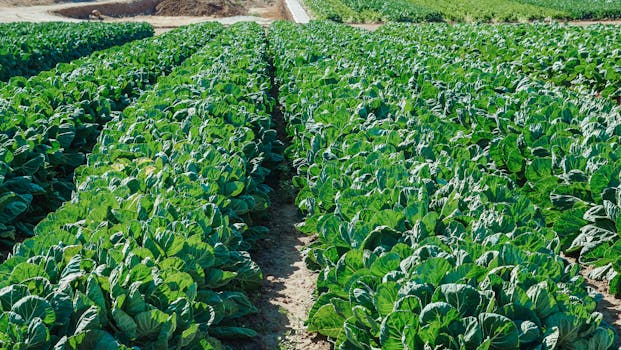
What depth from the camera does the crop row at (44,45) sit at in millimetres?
14914

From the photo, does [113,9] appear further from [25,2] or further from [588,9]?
[588,9]

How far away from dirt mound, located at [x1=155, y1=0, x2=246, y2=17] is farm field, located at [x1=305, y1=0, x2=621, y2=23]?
47.7ft

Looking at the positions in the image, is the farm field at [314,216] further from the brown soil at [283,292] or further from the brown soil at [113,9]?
the brown soil at [113,9]

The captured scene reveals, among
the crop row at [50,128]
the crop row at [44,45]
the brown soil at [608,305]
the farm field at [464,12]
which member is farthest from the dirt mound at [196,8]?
the brown soil at [608,305]

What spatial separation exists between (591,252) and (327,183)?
8.50ft

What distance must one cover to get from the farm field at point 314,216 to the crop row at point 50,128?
3 cm

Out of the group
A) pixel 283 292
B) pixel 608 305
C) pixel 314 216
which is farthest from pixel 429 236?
pixel 608 305

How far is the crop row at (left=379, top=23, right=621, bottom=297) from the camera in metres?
5.25

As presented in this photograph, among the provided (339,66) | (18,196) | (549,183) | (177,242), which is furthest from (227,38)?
(177,242)

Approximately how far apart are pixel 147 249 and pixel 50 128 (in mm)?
4577

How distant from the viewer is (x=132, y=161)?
566 centimetres

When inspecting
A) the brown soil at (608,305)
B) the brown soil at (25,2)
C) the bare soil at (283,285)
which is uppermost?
the brown soil at (25,2)

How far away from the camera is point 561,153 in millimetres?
6297

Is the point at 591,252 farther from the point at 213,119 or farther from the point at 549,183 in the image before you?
the point at 213,119
